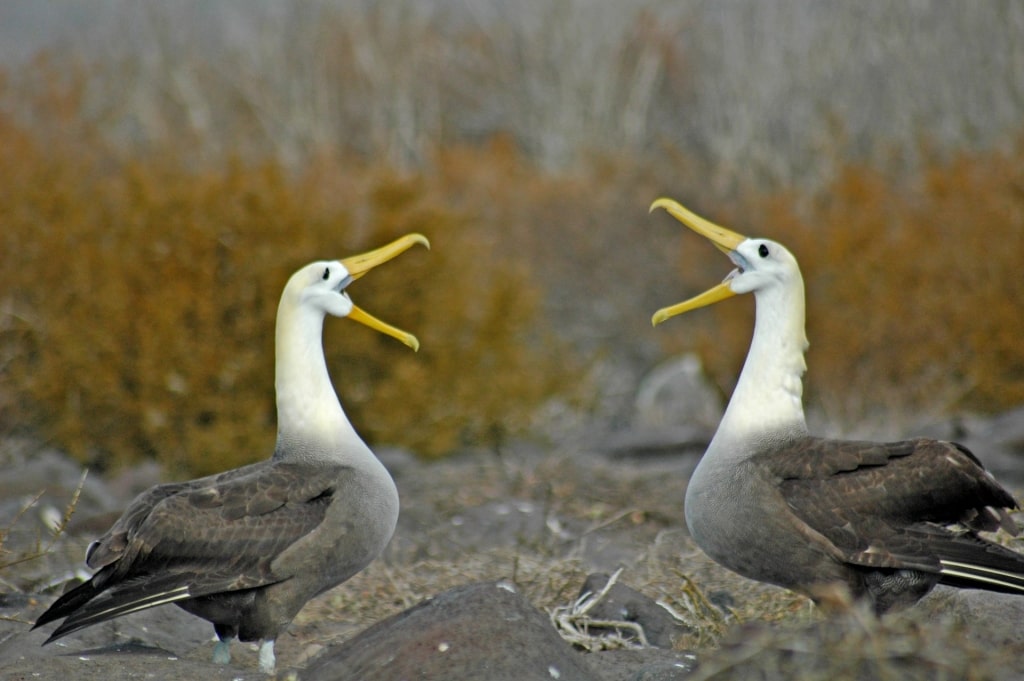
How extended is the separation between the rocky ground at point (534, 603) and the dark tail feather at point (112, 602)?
118 millimetres

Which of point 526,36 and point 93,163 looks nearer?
point 93,163

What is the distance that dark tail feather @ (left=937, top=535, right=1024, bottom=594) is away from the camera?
13.9ft

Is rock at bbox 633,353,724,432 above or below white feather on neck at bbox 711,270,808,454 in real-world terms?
below

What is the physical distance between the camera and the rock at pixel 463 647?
3957 millimetres

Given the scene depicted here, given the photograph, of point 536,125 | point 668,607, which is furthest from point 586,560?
point 536,125

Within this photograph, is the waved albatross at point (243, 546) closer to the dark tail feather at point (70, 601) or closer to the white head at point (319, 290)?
the dark tail feather at point (70, 601)

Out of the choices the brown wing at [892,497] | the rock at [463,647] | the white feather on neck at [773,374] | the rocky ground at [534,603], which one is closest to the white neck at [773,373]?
the white feather on neck at [773,374]

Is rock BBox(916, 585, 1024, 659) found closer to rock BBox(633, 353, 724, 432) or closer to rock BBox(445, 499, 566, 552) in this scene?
rock BBox(445, 499, 566, 552)

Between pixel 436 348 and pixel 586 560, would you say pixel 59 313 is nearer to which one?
pixel 436 348

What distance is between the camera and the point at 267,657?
4.58 meters

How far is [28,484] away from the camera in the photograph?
862 cm

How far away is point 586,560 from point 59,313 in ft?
15.3

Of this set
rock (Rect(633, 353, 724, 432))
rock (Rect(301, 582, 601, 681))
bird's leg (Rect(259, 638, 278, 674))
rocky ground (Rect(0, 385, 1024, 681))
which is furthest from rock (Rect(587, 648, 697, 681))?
rock (Rect(633, 353, 724, 432))

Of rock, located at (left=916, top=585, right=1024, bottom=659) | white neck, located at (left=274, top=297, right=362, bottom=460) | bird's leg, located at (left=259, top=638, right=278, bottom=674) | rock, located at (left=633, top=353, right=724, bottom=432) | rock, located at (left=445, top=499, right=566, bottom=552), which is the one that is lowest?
rock, located at (left=633, top=353, right=724, bottom=432)
